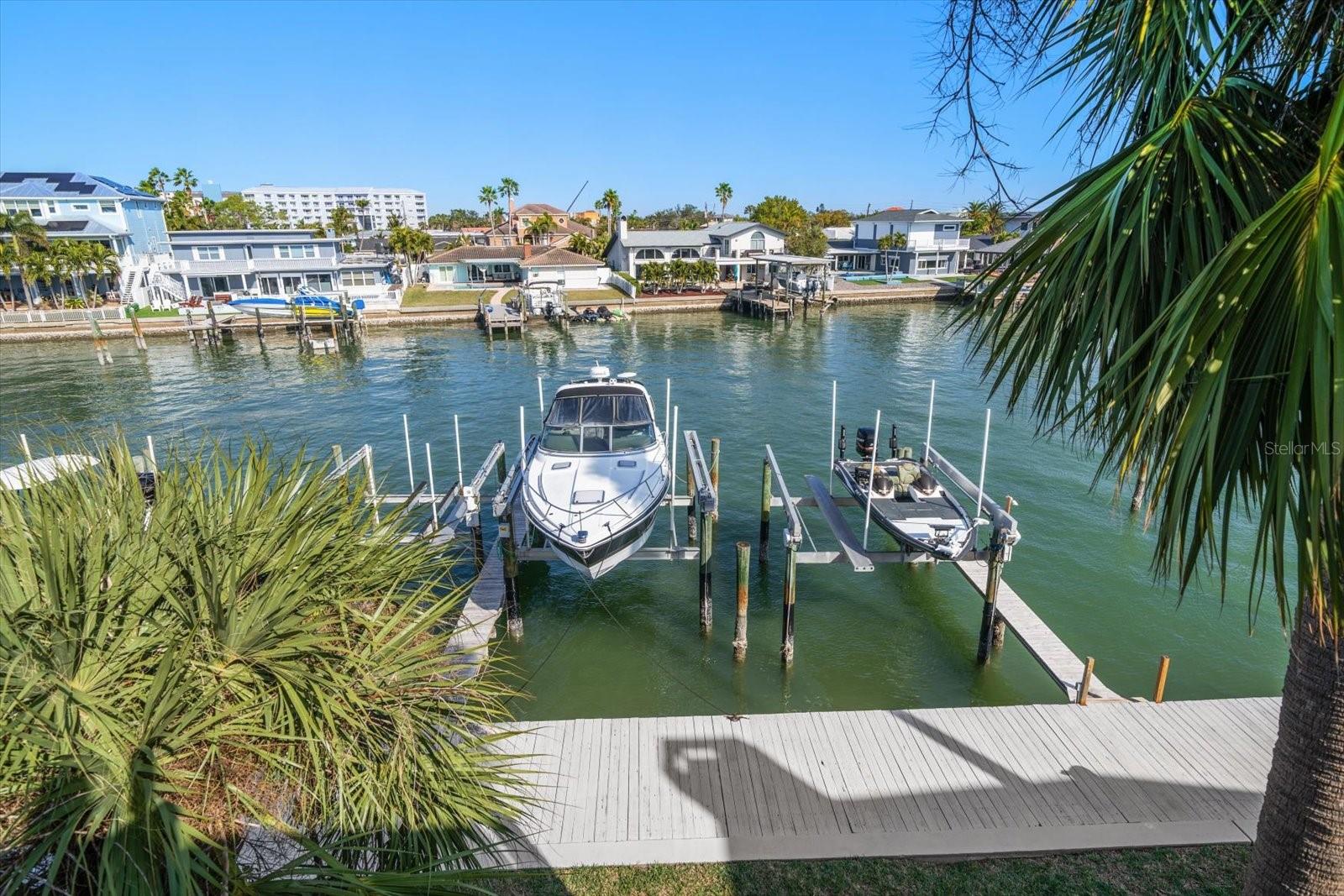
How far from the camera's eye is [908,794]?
27.3 feet

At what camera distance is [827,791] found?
27.4 ft

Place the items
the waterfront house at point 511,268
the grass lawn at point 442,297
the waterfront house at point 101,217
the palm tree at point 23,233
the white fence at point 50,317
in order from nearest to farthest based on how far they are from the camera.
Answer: the white fence at point 50,317 → the palm tree at point 23,233 → the waterfront house at point 101,217 → the grass lawn at point 442,297 → the waterfront house at point 511,268

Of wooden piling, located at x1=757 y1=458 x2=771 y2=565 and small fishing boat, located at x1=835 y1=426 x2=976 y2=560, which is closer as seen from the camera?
small fishing boat, located at x1=835 y1=426 x2=976 y2=560

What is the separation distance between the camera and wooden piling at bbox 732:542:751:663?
12.2m

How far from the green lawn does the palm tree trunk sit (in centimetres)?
5423

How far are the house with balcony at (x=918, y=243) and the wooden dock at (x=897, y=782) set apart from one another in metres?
66.8

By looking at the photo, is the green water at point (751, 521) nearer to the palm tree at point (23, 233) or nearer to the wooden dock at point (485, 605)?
the wooden dock at point (485, 605)

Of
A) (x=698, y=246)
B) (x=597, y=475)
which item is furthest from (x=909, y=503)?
(x=698, y=246)

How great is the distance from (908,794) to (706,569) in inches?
226

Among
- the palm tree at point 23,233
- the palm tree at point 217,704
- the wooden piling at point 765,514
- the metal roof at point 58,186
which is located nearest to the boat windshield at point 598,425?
the wooden piling at point 765,514

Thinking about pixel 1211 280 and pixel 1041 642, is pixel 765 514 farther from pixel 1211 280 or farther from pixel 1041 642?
pixel 1211 280

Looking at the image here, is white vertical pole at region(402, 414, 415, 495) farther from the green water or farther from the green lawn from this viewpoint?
the green lawn

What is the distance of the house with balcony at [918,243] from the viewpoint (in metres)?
70.2

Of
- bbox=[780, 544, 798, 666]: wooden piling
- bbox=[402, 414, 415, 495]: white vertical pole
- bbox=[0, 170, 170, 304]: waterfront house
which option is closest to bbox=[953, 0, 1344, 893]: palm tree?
bbox=[780, 544, 798, 666]: wooden piling
